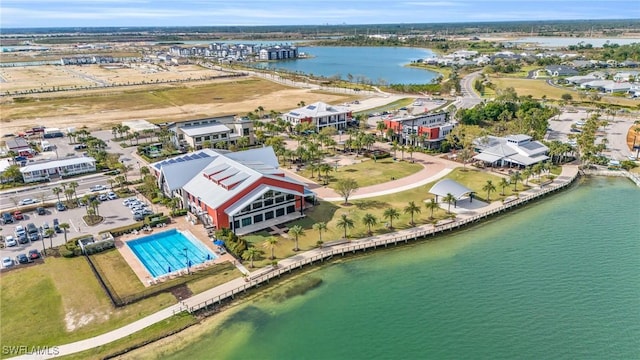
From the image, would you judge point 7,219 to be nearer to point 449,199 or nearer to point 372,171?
point 372,171

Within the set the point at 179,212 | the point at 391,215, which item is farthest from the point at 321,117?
the point at 391,215

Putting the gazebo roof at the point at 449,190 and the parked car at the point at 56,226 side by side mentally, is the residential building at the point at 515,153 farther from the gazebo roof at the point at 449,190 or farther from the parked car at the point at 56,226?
the parked car at the point at 56,226

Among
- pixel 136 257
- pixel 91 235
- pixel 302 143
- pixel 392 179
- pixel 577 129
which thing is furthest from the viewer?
pixel 577 129

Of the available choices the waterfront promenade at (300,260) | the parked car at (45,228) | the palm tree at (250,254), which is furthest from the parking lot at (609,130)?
the parked car at (45,228)

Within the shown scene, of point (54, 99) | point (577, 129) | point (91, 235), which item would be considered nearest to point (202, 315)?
point (91, 235)

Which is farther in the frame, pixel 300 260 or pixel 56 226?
pixel 56 226

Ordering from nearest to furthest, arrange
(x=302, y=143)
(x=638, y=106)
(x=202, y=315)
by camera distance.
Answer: (x=202, y=315) → (x=302, y=143) → (x=638, y=106)

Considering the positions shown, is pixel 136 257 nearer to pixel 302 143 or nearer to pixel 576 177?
pixel 302 143
